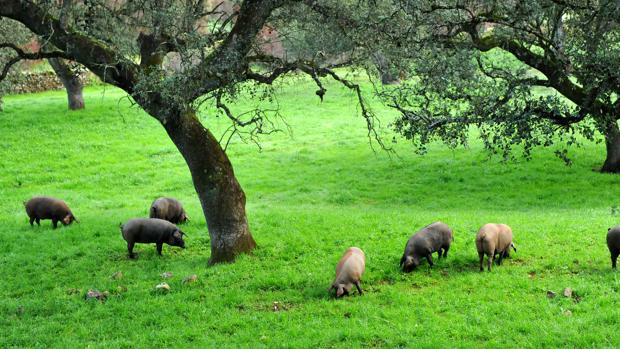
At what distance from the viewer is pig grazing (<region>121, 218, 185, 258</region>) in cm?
1701

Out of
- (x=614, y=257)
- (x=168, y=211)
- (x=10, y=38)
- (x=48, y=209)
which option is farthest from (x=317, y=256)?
(x=10, y=38)

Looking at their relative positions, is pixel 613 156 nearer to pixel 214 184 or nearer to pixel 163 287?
pixel 214 184

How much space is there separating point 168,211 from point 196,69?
7.60 meters

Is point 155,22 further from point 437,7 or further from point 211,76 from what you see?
point 437,7

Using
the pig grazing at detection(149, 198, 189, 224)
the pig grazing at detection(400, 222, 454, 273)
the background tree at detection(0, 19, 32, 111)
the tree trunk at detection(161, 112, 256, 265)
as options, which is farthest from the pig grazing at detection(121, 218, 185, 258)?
the background tree at detection(0, 19, 32, 111)

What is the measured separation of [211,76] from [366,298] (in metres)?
5.74

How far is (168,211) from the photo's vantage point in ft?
67.1

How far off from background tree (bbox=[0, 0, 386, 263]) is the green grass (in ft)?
5.36

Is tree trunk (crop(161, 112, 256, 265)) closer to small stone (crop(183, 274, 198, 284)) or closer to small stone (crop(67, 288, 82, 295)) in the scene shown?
small stone (crop(183, 274, 198, 284))

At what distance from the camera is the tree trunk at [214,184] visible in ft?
50.9

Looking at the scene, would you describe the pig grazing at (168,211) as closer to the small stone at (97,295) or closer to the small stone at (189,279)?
the small stone at (189,279)

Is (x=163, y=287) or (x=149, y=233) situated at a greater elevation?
(x=149, y=233)

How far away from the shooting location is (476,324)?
11.6 metres

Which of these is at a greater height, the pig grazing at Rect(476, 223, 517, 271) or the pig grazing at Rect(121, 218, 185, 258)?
the pig grazing at Rect(476, 223, 517, 271)
